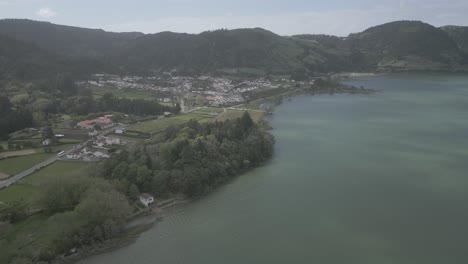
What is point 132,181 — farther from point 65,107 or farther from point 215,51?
point 215,51

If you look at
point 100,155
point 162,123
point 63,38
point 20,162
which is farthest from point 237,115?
point 63,38

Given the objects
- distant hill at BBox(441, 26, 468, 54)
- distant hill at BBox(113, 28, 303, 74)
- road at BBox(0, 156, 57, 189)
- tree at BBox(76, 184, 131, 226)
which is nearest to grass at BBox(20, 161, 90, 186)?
road at BBox(0, 156, 57, 189)

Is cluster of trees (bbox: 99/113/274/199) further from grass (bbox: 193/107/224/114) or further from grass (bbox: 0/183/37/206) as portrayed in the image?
grass (bbox: 193/107/224/114)

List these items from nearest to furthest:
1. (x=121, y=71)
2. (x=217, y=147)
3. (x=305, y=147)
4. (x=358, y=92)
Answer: (x=217, y=147) → (x=305, y=147) → (x=358, y=92) → (x=121, y=71)

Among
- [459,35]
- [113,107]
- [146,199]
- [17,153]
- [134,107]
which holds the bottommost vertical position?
[146,199]

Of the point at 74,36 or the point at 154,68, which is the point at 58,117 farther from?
the point at 74,36

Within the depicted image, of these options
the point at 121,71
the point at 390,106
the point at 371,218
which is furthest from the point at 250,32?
the point at 371,218
